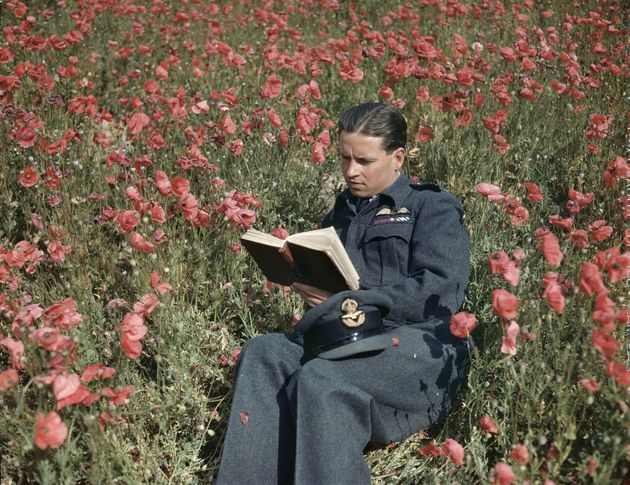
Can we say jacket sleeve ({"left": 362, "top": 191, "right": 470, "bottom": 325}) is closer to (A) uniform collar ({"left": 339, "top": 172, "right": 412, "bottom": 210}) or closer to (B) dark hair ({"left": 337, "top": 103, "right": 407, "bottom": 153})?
(A) uniform collar ({"left": 339, "top": 172, "right": 412, "bottom": 210})

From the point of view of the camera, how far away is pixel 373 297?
2.28 meters

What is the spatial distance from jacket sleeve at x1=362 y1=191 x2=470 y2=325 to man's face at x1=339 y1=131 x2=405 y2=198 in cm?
25

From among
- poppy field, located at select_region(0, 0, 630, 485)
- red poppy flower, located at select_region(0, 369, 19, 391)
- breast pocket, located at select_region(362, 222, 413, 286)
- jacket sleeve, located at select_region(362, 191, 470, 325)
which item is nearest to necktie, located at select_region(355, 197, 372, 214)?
breast pocket, located at select_region(362, 222, 413, 286)

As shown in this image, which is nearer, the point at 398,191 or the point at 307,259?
the point at 307,259

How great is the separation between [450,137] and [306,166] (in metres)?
0.95

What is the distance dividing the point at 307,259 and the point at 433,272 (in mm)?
483

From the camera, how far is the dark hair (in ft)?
8.67

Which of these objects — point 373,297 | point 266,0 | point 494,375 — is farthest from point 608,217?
point 266,0

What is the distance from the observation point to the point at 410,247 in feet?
8.52

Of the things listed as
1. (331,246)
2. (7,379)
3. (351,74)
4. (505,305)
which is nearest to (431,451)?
(505,305)

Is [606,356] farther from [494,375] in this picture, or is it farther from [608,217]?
[608,217]

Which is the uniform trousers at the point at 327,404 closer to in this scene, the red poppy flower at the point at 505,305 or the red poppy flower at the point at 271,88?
the red poppy flower at the point at 505,305

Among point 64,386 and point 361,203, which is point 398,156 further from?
point 64,386

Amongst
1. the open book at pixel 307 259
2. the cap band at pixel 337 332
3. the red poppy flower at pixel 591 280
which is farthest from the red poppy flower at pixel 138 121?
the red poppy flower at pixel 591 280
